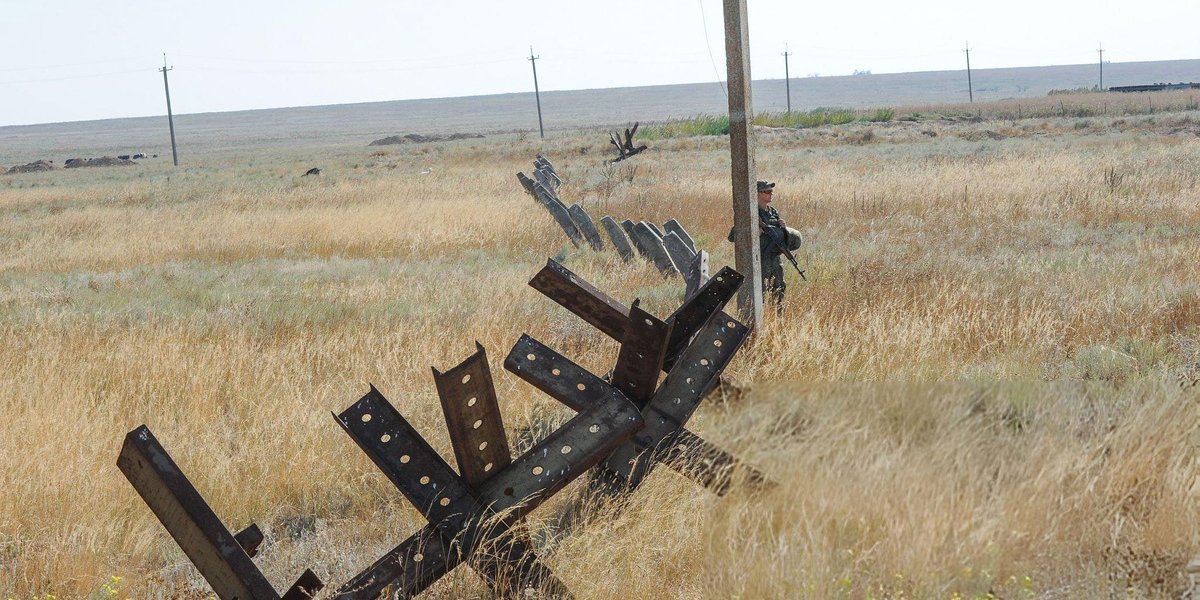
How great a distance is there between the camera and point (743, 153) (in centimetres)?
605

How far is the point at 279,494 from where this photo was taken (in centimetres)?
442

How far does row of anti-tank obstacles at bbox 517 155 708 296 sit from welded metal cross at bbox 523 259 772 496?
1.98 metres

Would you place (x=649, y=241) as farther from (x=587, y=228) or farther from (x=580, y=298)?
(x=580, y=298)

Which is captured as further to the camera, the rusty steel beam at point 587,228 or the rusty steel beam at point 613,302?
the rusty steel beam at point 587,228

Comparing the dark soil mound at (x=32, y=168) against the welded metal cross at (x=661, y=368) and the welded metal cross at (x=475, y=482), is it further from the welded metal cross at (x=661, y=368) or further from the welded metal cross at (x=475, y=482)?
the welded metal cross at (x=475, y=482)

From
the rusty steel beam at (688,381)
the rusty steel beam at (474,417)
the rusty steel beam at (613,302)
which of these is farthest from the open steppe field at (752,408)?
the rusty steel beam at (613,302)

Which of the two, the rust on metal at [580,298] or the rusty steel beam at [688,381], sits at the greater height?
the rust on metal at [580,298]

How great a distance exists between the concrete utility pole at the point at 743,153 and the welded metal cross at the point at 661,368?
8.09 ft

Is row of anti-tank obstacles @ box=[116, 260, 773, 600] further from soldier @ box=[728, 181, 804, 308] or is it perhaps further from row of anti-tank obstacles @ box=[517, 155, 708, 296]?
soldier @ box=[728, 181, 804, 308]

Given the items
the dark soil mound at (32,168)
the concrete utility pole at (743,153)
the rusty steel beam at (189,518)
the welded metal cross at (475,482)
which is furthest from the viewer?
the dark soil mound at (32,168)

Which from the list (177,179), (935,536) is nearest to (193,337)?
(935,536)

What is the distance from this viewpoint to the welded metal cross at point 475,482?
115 inches

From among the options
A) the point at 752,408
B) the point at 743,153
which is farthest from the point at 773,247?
the point at 752,408

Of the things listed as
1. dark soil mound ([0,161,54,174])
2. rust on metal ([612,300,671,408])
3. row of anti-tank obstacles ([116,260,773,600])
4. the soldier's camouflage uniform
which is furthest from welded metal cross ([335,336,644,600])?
dark soil mound ([0,161,54,174])
